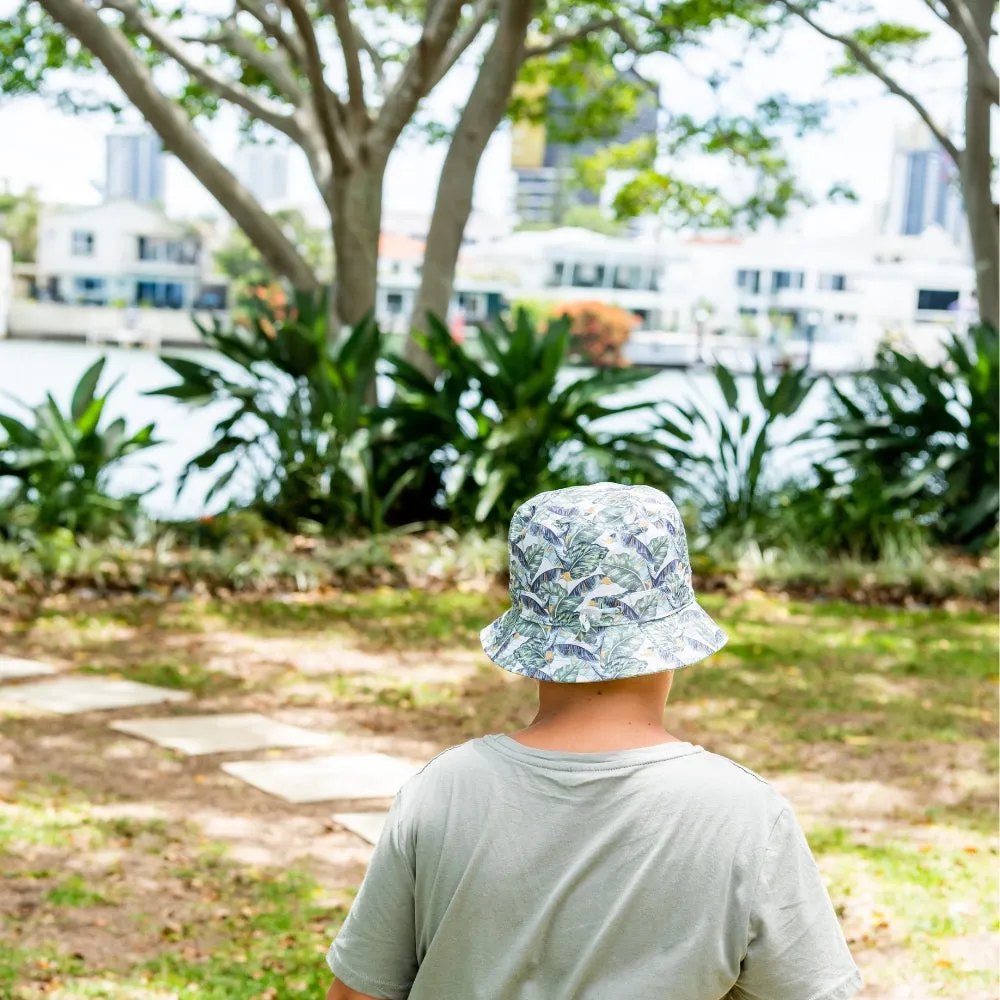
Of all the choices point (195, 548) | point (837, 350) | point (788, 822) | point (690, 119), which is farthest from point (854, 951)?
point (837, 350)

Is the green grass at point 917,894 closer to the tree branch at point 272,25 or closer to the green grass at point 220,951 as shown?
the green grass at point 220,951

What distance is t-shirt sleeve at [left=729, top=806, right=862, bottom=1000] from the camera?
1354 mm

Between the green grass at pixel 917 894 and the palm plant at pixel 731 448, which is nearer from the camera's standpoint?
the green grass at pixel 917 894

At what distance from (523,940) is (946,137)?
9.80 m

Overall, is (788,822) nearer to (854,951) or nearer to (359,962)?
(359,962)

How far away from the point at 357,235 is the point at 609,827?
797 centimetres

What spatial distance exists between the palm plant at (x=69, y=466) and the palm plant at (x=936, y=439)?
181 inches

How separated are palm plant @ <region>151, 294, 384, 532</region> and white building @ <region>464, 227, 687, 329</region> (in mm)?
9998

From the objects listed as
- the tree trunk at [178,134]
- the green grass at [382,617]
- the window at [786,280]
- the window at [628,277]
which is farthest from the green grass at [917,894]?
the window at [628,277]

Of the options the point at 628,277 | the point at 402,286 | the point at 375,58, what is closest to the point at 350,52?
the point at 402,286

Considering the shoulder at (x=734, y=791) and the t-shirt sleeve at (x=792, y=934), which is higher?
the shoulder at (x=734, y=791)

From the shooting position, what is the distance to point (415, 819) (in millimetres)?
1410

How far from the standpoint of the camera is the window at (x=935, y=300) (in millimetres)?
17250

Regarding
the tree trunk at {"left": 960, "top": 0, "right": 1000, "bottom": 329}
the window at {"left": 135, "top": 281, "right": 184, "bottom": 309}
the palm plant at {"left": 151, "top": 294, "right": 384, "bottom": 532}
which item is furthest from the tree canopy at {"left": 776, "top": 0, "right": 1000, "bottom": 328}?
the window at {"left": 135, "top": 281, "right": 184, "bottom": 309}
